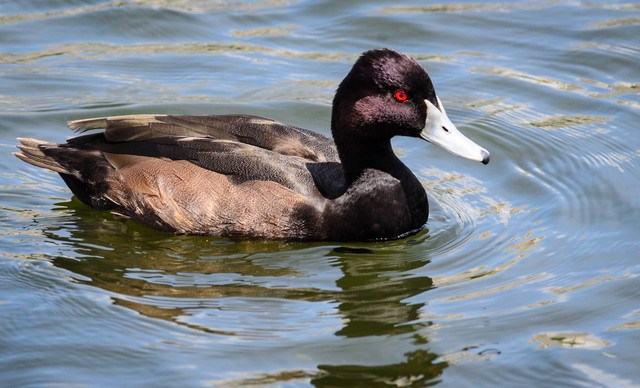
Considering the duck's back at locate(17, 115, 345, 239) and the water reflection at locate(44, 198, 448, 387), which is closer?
the water reflection at locate(44, 198, 448, 387)

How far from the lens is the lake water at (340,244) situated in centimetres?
579

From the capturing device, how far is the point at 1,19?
12.1 meters

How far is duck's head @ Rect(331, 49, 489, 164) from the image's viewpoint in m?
7.27

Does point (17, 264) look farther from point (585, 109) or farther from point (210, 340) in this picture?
point (585, 109)

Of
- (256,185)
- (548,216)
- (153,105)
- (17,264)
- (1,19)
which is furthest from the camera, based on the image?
(1,19)

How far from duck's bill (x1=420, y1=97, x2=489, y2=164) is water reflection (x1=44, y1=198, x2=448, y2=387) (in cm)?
76

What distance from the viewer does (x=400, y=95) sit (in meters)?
7.34

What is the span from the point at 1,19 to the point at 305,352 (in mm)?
8127

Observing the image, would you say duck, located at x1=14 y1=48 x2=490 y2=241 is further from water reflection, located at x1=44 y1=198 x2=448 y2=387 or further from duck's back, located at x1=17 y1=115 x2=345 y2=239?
water reflection, located at x1=44 y1=198 x2=448 y2=387

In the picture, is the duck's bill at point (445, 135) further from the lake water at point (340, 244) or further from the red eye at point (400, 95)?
the lake water at point (340, 244)

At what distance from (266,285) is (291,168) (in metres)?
1.17

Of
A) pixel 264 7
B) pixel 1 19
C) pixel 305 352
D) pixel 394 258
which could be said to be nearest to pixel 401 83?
pixel 394 258

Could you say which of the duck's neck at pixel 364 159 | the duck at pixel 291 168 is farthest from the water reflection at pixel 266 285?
the duck's neck at pixel 364 159

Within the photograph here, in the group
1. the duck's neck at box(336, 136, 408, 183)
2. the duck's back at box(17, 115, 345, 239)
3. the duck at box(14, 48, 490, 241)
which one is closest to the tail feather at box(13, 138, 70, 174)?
the duck's back at box(17, 115, 345, 239)
